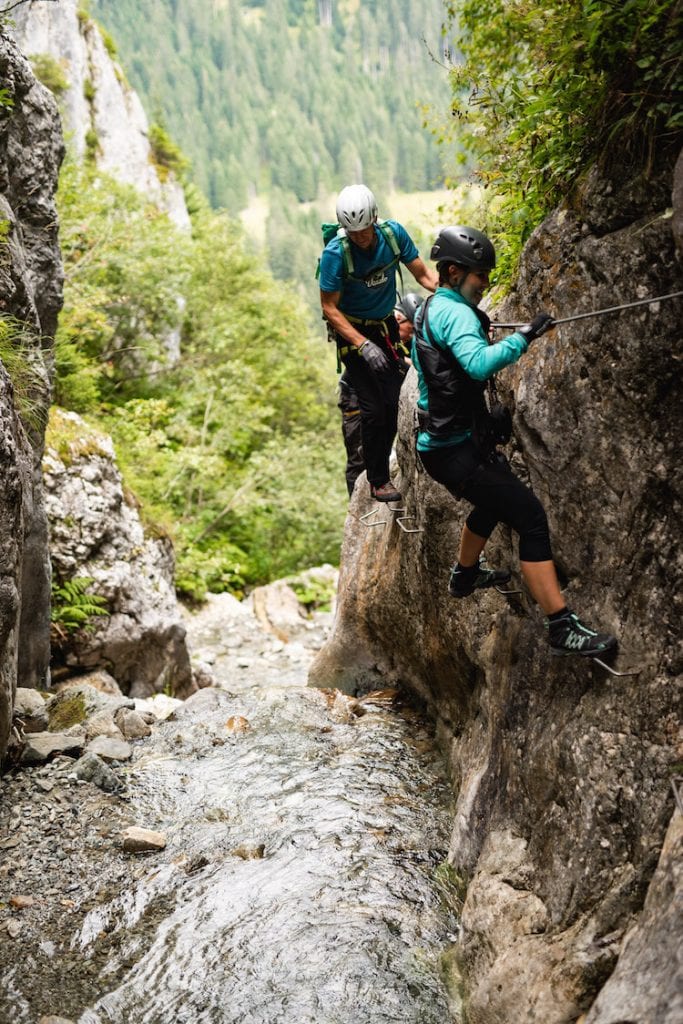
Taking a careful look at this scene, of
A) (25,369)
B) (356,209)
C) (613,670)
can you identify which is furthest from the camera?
(25,369)

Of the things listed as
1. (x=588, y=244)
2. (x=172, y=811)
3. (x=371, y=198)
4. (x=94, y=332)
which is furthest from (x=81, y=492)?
(x=94, y=332)

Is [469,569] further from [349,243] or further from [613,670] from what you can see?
[349,243]

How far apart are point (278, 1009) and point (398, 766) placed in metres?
3.54

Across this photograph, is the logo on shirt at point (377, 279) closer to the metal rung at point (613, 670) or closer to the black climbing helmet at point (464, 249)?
the black climbing helmet at point (464, 249)

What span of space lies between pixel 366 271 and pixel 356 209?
739mm

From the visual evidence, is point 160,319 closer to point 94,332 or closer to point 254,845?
point 94,332

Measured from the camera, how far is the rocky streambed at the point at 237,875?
5.08 metres

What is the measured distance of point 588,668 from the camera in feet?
15.8

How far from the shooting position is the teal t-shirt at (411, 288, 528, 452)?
15.3 feet

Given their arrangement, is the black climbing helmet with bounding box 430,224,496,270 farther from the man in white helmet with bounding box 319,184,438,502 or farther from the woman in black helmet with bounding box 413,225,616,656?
the man in white helmet with bounding box 319,184,438,502

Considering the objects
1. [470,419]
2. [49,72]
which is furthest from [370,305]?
[49,72]

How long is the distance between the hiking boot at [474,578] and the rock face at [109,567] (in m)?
8.84

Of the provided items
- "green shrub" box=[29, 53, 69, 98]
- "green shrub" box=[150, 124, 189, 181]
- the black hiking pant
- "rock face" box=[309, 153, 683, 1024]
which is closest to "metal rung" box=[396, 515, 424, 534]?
the black hiking pant

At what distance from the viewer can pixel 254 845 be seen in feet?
22.7
